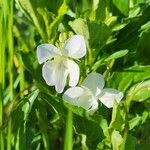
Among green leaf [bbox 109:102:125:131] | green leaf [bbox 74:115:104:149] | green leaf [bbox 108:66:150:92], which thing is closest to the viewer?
green leaf [bbox 109:102:125:131]

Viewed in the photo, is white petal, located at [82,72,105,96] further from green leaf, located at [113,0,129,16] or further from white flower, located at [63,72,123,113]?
green leaf, located at [113,0,129,16]

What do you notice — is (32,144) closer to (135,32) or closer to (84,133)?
(84,133)

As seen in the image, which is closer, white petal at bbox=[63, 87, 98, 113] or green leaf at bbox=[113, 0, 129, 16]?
white petal at bbox=[63, 87, 98, 113]

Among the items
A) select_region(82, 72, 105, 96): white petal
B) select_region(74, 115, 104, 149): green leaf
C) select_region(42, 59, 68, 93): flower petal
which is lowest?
select_region(74, 115, 104, 149): green leaf

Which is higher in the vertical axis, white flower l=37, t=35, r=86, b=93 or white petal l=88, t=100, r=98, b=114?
white flower l=37, t=35, r=86, b=93

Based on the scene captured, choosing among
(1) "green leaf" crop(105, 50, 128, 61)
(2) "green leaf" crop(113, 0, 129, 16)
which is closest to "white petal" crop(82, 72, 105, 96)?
(1) "green leaf" crop(105, 50, 128, 61)

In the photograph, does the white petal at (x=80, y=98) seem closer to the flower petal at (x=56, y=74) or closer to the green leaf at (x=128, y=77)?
the flower petal at (x=56, y=74)
